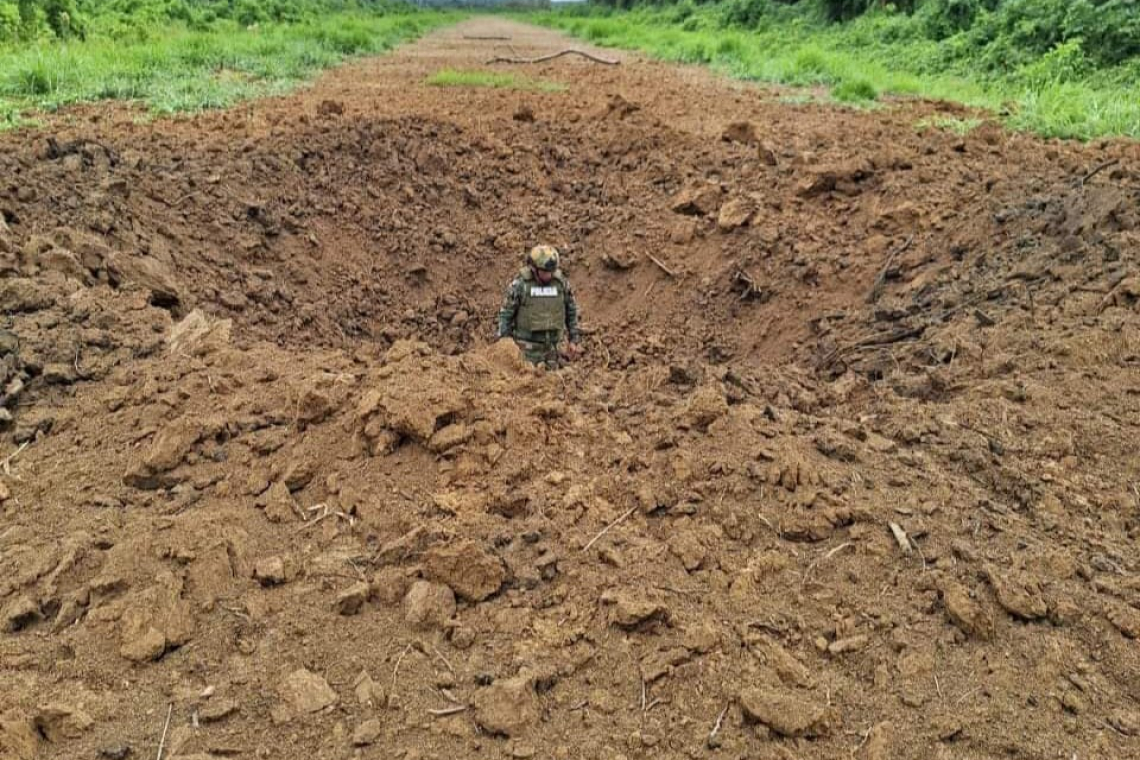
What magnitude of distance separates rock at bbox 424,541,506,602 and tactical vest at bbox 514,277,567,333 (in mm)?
3475

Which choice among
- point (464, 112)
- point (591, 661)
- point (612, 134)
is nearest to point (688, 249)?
point (612, 134)

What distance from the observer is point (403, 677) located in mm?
2389

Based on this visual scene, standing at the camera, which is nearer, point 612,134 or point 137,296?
point 137,296

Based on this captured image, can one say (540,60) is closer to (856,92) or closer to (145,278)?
(856,92)

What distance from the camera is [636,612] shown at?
2527mm

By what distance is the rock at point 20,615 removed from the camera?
2.54 meters

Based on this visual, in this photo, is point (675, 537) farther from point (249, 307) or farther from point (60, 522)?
point (249, 307)

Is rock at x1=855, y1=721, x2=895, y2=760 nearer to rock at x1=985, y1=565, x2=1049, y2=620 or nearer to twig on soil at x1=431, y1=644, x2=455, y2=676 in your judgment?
rock at x1=985, y1=565, x2=1049, y2=620

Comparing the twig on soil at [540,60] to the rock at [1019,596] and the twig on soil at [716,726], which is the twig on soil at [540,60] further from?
the twig on soil at [716,726]

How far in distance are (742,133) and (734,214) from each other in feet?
5.58

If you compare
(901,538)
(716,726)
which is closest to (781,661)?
(716,726)

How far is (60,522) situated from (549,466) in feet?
5.87

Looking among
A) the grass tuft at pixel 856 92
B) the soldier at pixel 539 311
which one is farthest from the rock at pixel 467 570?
the grass tuft at pixel 856 92

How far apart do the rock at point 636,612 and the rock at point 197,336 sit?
8.47ft
